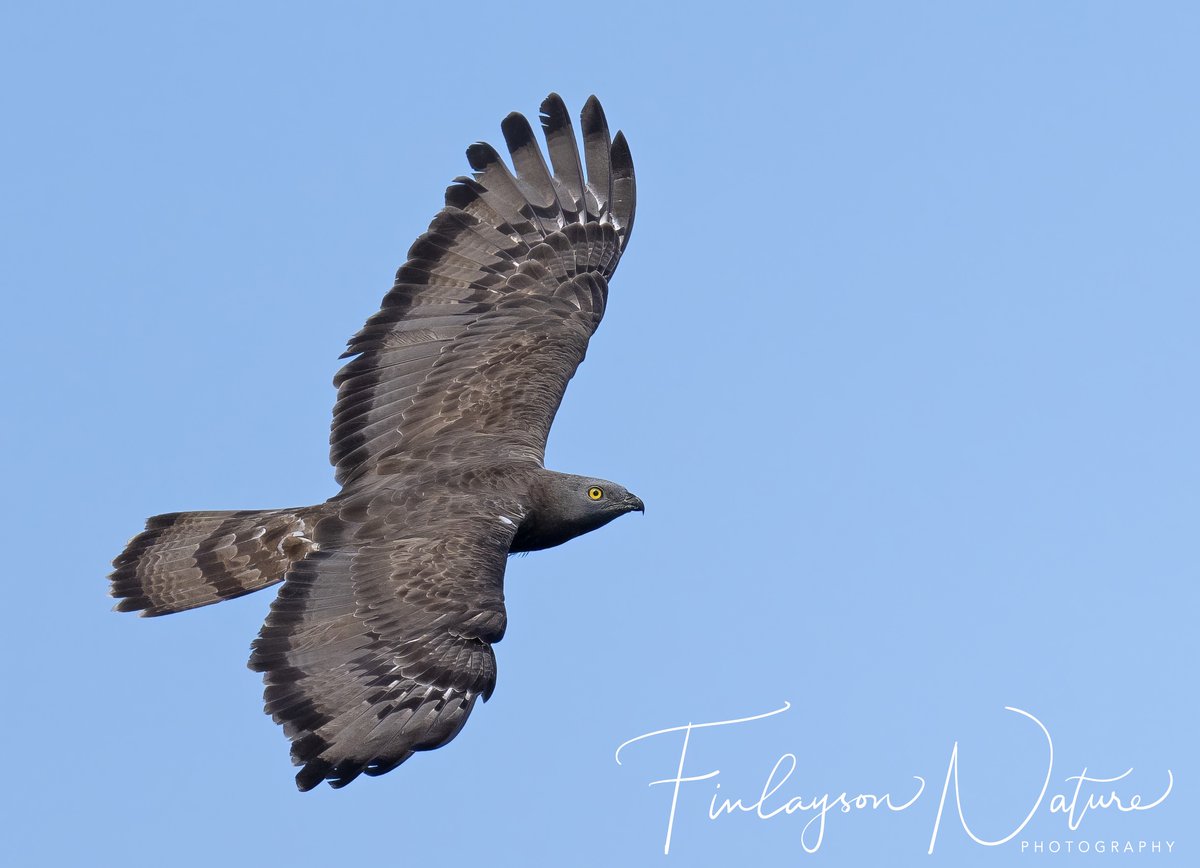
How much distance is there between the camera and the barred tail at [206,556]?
44.6 feet

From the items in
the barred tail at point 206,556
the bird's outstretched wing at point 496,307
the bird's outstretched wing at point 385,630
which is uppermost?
the bird's outstretched wing at point 496,307

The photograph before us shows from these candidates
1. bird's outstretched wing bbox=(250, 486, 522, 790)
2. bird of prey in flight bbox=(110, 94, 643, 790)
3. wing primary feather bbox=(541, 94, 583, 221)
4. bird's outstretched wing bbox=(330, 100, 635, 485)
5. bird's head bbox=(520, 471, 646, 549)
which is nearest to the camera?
bird's outstretched wing bbox=(250, 486, 522, 790)

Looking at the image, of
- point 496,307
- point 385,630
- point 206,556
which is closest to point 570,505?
point 385,630

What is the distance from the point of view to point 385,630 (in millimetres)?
12031

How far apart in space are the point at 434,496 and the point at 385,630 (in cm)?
164

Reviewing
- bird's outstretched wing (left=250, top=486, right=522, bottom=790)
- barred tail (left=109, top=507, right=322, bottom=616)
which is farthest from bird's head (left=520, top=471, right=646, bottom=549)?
barred tail (left=109, top=507, right=322, bottom=616)

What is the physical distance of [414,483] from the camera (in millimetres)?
13625

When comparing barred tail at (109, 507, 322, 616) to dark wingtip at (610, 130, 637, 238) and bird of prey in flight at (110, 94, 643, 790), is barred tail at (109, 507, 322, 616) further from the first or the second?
dark wingtip at (610, 130, 637, 238)

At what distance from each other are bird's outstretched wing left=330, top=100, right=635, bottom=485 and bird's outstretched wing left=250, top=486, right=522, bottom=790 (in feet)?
3.88

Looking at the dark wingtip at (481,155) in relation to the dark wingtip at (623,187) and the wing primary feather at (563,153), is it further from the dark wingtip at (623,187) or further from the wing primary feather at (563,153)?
the dark wingtip at (623,187)

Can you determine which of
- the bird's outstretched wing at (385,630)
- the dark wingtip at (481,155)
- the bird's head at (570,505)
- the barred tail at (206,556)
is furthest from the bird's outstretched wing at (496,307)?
the bird's outstretched wing at (385,630)

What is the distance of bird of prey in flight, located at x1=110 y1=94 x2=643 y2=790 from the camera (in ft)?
38.0

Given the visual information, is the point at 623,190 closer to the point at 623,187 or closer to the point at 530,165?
the point at 623,187

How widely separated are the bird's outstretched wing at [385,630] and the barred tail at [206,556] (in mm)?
577
